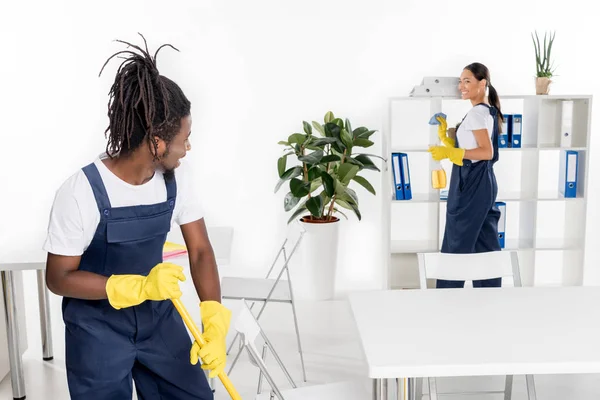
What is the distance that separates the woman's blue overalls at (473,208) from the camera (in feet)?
12.2

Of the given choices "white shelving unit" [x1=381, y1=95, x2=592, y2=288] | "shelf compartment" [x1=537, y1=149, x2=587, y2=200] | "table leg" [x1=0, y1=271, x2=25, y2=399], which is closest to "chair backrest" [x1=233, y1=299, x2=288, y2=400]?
"table leg" [x1=0, y1=271, x2=25, y2=399]

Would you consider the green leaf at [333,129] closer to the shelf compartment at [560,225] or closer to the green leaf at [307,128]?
the green leaf at [307,128]

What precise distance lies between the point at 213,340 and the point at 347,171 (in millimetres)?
2610

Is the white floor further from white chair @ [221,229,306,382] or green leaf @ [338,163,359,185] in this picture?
green leaf @ [338,163,359,185]

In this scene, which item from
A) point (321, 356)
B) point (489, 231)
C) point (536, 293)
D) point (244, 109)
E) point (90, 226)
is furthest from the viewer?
point (244, 109)

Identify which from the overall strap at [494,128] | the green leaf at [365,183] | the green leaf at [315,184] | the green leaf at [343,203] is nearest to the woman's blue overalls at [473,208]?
the overall strap at [494,128]

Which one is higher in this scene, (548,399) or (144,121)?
(144,121)

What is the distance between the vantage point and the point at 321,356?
3.54 metres

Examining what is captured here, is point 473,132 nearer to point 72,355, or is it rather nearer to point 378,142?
point 378,142

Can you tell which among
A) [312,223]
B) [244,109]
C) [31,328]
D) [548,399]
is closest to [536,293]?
[548,399]

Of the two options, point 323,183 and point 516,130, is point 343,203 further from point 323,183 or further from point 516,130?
point 516,130

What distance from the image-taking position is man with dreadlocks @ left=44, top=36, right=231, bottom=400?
1.70 m

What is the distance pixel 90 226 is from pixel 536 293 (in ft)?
5.16

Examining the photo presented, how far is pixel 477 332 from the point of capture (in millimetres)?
1979
